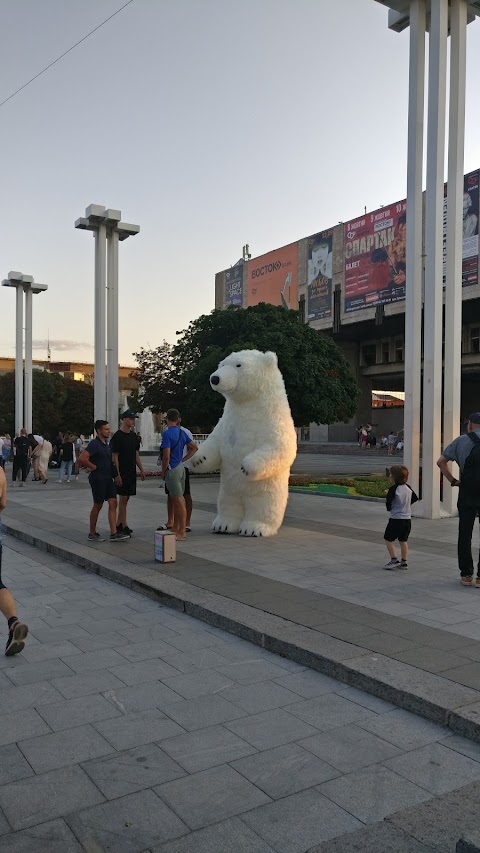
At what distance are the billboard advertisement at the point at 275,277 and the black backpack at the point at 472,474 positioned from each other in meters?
45.7

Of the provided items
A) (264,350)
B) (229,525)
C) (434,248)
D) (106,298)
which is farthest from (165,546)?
(106,298)

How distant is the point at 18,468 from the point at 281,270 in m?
38.5

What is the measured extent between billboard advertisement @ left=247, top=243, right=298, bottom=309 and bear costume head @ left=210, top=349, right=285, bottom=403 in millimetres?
42893

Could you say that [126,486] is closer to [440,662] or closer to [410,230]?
[440,662]

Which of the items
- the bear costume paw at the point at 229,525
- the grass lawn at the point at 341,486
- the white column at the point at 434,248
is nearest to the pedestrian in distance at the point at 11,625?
the bear costume paw at the point at 229,525

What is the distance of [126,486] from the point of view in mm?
9117

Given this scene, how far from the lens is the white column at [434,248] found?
37.8 ft

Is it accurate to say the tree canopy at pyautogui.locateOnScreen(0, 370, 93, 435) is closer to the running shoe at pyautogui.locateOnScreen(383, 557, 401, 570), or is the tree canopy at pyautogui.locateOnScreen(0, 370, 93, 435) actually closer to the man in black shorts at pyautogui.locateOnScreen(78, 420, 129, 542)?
the man in black shorts at pyautogui.locateOnScreen(78, 420, 129, 542)

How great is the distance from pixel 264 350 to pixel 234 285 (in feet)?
133

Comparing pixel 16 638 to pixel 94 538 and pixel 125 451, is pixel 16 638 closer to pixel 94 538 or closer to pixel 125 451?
pixel 94 538

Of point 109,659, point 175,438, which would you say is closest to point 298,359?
point 175,438

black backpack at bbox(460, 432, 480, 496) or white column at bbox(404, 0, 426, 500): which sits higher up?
white column at bbox(404, 0, 426, 500)

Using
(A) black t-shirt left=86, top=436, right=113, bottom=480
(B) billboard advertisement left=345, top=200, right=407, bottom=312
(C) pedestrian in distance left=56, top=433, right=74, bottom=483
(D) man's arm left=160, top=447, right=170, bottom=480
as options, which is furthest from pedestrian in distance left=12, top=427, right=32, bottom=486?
(B) billboard advertisement left=345, top=200, right=407, bottom=312

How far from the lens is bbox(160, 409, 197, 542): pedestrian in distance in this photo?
8742 millimetres
